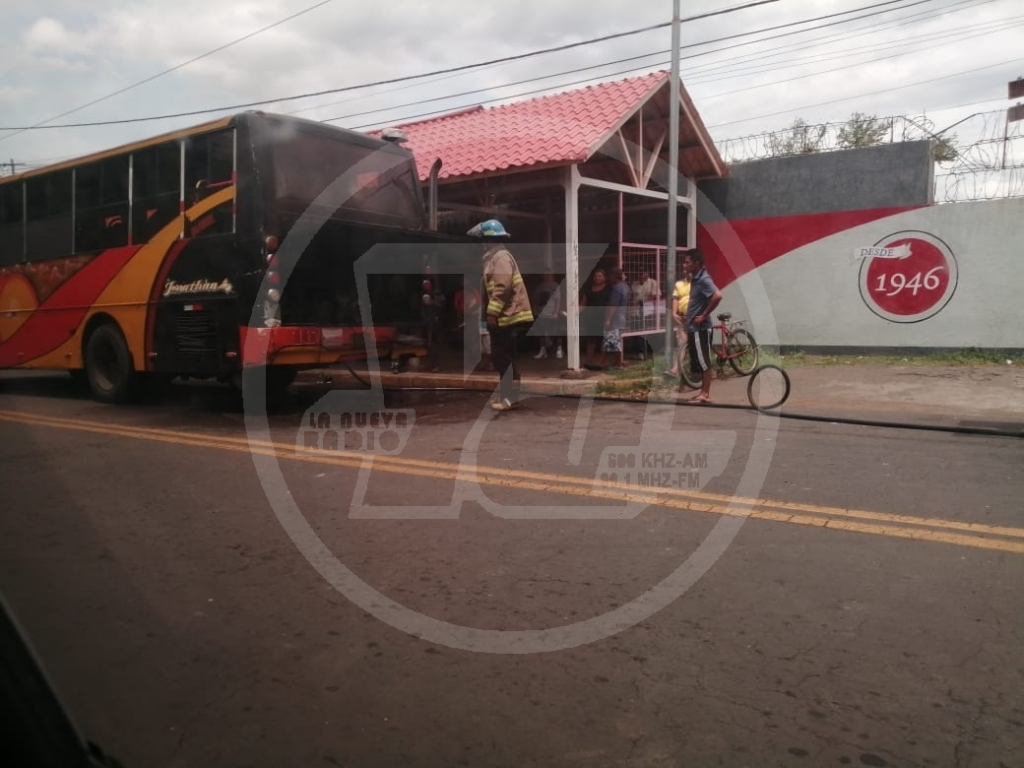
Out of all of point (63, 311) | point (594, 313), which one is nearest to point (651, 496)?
point (594, 313)

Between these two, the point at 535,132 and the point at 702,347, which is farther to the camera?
the point at 535,132

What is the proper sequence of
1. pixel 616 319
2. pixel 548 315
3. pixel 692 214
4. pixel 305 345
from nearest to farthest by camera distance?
pixel 305 345
pixel 616 319
pixel 548 315
pixel 692 214

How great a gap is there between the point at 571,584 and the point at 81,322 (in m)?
8.51

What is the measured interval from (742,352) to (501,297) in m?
4.56

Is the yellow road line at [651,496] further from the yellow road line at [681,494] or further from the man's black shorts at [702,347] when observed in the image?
the man's black shorts at [702,347]

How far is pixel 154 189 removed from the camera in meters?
8.75

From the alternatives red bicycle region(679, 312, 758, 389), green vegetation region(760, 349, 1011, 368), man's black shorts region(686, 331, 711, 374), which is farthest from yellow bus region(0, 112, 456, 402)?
green vegetation region(760, 349, 1011, 368)

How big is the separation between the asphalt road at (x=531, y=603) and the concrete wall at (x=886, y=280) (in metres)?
6.63

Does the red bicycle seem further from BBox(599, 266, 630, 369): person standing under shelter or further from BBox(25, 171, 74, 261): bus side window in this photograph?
BBox(25, 171, 74, 261): bus side window

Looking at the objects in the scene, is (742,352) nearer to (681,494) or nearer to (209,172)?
(681,494)

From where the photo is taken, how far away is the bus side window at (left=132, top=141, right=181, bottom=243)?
8.51 m

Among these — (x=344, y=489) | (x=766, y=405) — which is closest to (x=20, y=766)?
(x=344, y=489)

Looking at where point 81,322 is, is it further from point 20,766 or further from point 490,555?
point 20,766

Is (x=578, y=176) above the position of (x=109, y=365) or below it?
above
